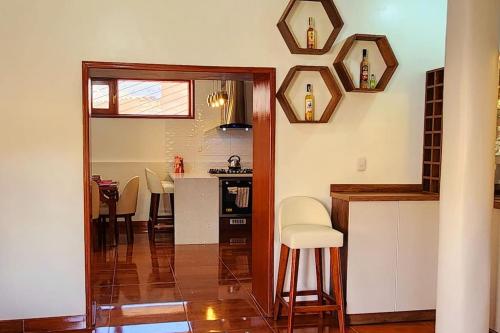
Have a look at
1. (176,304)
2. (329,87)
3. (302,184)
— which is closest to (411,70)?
(329,87)

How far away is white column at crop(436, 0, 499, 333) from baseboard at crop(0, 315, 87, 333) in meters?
2.39

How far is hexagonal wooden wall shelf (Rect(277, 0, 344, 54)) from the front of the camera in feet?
11.1

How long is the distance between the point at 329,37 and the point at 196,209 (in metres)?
3.23

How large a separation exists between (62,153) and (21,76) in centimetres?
56

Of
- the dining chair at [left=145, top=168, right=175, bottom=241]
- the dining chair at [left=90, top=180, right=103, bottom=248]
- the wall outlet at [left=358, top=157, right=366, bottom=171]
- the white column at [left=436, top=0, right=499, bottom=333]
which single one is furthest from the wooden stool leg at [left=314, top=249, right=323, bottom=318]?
the dining chair at [left=145, top=168, right=175, bottom=241]

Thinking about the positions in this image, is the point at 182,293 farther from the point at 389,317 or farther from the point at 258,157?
the point at 389,317

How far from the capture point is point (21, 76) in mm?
3105

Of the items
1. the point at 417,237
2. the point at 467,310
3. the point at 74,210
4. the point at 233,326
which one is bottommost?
the point at 233,326

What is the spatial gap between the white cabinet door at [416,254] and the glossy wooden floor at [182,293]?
192 millimetres

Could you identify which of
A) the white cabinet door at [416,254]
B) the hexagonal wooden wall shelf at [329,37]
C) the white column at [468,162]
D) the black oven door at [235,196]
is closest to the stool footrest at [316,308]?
the white cabinet door at [416,254]

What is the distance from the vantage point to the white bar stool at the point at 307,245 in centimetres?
311

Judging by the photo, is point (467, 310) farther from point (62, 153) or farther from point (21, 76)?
point (21, 76)

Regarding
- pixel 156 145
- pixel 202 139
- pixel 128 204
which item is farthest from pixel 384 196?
pixel 156 145

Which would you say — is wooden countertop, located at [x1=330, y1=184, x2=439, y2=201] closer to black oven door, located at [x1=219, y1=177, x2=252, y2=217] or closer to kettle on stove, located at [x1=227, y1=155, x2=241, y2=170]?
black oven door, located at [x1=219, y1=177, x2=252, y2=217]
